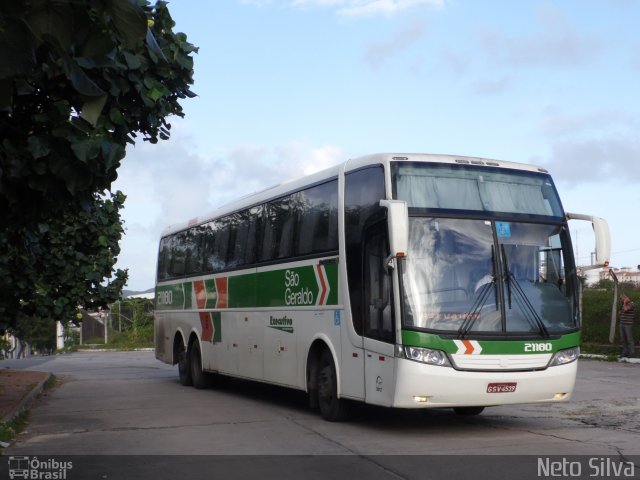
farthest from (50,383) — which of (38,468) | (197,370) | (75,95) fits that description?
(75,95)

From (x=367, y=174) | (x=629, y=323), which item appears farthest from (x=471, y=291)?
(x=629, y=323)

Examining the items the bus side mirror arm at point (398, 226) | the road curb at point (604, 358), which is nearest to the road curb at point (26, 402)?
the bus side mirror arm at point (398, 226)

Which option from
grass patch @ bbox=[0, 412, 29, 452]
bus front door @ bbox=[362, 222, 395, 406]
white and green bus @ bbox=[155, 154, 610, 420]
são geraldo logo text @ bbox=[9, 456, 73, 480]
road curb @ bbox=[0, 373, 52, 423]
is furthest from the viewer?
road curb @ bbox=[0, 373, 52, 423]

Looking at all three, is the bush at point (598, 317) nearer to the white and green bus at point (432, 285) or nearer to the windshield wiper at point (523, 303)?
the white and green bus at point (432, 285)

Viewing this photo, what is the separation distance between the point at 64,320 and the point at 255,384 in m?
4.61

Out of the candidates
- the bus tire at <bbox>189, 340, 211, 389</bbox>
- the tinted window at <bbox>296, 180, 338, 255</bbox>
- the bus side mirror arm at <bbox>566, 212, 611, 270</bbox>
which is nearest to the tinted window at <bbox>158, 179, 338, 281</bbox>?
the tinted window at <bbox>296, 180, 338, 255</bbox>

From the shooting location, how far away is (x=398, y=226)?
33.2ft

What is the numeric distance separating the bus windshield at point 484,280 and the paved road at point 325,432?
1.39 m

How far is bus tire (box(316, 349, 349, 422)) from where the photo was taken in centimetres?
1223

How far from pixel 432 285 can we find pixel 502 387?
146 centimetres

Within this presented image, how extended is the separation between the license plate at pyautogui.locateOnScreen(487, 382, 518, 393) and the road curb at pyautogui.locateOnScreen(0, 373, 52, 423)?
6834 mm

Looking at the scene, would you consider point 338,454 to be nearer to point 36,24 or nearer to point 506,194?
point 506,194

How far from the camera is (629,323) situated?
80.0 ft

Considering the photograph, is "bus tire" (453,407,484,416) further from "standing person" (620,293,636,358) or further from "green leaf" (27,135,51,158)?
"standing person" (620,293,636,358)
